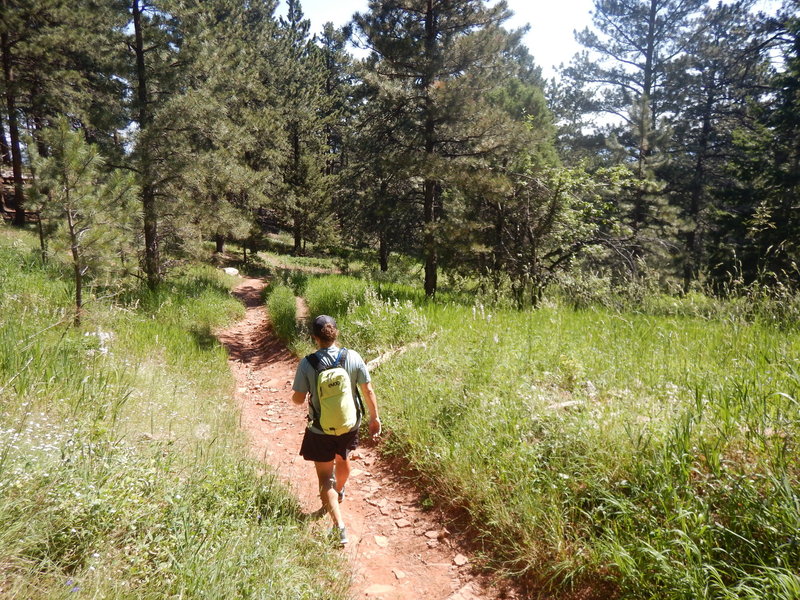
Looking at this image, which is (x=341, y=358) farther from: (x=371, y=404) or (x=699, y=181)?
(x=699, y=181)

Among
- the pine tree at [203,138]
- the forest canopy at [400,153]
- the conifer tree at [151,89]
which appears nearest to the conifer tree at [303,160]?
the forest canopy at [400,153]

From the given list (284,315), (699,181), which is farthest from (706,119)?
(284,315)

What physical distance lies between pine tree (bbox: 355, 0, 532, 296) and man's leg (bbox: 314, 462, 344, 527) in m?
7.23

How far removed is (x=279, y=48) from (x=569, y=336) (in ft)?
101

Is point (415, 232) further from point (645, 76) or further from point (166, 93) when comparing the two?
point (645, 76)

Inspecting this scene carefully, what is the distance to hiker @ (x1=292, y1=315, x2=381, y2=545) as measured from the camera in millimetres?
3311

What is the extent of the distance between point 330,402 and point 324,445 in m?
0.46

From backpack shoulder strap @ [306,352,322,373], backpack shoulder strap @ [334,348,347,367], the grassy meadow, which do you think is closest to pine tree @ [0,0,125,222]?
backpack shoulder strap @ [306,352,322,373]

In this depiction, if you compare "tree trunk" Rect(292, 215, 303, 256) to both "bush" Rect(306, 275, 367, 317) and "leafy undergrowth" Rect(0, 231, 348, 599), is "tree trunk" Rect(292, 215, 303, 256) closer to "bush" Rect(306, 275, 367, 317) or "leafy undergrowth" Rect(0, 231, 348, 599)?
"bush" Rect(306, 275, 367, 317)

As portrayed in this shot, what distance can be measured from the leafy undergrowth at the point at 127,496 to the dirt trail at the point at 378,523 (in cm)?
42

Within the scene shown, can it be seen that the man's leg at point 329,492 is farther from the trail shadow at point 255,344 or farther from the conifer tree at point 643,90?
the conifer tree at point 643,90

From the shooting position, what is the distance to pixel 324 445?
11.4ft

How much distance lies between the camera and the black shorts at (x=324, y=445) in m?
3.48

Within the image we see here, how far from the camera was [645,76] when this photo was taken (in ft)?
68.6
